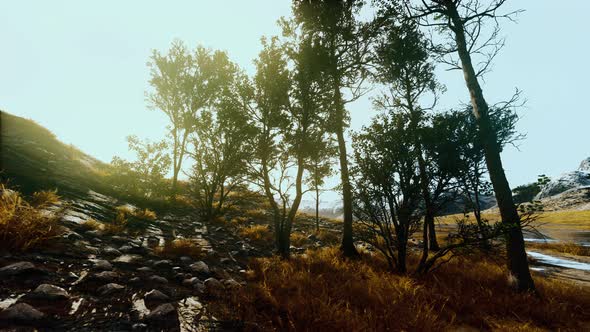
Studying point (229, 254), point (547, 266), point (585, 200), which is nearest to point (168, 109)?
point (229, 254)

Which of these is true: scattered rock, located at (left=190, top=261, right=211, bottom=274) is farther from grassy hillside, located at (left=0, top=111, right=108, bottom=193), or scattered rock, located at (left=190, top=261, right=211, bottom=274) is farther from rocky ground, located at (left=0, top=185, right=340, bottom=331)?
grassy hillside, located at (left=0, top=111, right=108, bottom=193)

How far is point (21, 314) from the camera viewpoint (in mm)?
2289

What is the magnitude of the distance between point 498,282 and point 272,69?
31.9 feet

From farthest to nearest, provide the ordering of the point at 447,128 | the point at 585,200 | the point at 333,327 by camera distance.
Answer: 1. the point at 585,200
2. the point at 447,128
3. the point at 333,327

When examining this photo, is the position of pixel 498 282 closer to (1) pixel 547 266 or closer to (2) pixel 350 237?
(2) pixel 350 237

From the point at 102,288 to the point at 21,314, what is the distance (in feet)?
3.37

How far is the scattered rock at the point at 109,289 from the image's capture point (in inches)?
128

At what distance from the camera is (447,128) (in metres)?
6.86

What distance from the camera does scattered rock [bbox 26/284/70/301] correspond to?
2.74 m

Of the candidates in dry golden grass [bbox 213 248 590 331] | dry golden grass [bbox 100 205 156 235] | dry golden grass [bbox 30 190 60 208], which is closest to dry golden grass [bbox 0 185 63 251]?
dry golden grass [bbox 30 190 60 208]

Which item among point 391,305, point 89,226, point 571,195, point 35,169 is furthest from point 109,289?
point 571,195

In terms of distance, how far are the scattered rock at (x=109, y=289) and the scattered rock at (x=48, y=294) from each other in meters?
0.37

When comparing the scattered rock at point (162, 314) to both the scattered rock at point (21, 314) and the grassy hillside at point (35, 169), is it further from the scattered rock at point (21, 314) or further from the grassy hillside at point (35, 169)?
the grassy hillside at point (35, 169)

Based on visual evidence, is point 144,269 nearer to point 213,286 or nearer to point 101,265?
point 101,265
